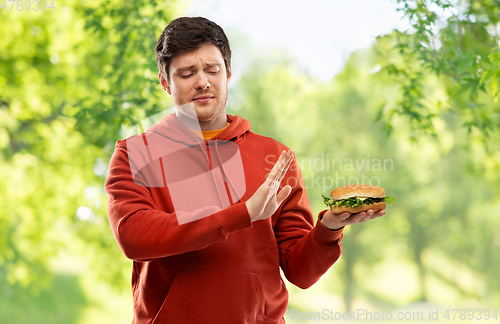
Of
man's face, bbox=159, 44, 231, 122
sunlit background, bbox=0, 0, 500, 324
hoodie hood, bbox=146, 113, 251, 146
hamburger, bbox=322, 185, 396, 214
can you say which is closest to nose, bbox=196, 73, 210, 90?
man's face, bbox=159, 44, 231, 122

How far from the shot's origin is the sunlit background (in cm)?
464

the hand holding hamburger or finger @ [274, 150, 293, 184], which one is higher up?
finger @ [274, 150, 293, 184]

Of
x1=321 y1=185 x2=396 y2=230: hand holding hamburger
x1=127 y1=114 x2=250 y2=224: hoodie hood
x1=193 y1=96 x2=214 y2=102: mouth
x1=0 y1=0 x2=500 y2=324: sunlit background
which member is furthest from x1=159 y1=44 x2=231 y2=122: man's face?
x1=0 y1=0 x2=500 y2=324: sunlit background

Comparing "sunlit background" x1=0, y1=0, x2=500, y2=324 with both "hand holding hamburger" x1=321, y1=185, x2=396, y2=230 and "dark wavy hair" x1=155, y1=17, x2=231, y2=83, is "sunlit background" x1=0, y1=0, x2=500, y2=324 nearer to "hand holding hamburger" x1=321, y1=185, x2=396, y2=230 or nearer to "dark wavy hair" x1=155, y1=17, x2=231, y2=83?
"hand holding hamburger" x1=321, y1=185, x2=396, y2=230

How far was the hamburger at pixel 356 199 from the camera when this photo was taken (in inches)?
70.9

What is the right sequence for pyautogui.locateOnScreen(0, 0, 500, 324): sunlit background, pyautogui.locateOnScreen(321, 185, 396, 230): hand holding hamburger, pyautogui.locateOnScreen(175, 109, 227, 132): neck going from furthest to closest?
→ 1. pyautogui.locateOnScreen(0, 0, 500, 324): sunlit background
2. pyautogui.locateOnScreen(175, 109, 227, 132): neck
3. pyautogui.locateOnScreen(321, 185, 396, 230): hand holding hamburger

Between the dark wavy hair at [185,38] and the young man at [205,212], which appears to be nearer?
the young man at [205,212]

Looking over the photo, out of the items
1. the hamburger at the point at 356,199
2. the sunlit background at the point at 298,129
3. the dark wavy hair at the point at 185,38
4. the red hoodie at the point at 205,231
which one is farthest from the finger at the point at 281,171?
the sunlit background at the point at 298,129

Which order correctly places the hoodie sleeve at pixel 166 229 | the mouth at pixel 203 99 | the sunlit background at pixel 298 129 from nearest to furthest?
the hoodie sleeve at pixel 166 229
the mouth at pixel 203 99
the sunlit background at pixel 298 129

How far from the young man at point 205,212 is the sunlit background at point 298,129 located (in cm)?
238

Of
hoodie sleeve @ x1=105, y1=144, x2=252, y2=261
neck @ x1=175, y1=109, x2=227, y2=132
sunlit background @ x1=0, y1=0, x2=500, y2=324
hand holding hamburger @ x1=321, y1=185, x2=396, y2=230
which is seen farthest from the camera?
sunlit background @ x1=0, y1=0, x2=500, y2=324

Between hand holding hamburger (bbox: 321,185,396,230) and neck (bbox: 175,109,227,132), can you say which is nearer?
hand holding hamburger (bbox: 321,185,396,230)

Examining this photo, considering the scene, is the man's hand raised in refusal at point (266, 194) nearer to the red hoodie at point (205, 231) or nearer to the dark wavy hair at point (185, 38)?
the red hoodie at point (205, 231)

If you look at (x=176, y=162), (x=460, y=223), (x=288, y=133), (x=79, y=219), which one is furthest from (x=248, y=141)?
(x=460, y=223)
